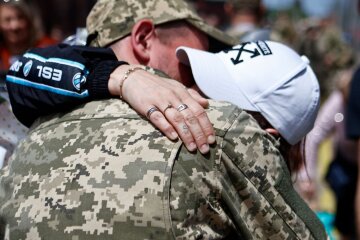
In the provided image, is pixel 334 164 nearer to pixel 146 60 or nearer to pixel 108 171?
pixel 146 60

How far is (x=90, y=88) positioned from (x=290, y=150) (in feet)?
2.11

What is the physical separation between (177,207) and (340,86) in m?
4.46

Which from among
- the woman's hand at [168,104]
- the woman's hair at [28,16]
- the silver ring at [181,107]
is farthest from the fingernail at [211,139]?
the woman's hair at [28,16]

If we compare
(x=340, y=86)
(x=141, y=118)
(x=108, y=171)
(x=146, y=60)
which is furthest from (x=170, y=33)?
A: (x=340, y=86)

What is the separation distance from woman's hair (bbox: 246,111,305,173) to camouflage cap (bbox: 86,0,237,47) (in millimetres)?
409

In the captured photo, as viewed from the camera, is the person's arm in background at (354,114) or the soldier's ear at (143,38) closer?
the soldier's ear at (143,38)

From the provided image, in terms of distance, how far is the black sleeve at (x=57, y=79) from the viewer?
6.61ft

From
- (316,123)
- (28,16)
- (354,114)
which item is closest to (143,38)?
(354,114)

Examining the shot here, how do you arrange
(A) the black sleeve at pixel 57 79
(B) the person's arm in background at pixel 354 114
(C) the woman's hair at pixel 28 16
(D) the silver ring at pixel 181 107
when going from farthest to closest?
(C) the woman's hair at pixel 28 16
(B) the person's arm in background at pixel 354 114
(A) the black sleeve at pixel 57 79
(D) the silver ring at pixel 181 107

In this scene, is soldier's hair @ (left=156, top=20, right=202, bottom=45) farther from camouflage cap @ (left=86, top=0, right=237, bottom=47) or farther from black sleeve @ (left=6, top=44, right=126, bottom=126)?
black sleeve @ (left=6, top=44, right=126, bottom=126)

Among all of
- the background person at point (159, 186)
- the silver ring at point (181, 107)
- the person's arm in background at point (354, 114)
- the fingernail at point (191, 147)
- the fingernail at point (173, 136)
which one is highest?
the silver ring at point (181, 107)

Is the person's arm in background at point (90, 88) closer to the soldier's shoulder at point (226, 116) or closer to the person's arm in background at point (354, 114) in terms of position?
the soldier's shoulder at point (226, 116)

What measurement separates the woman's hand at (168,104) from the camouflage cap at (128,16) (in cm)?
31

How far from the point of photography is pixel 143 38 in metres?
2.29
